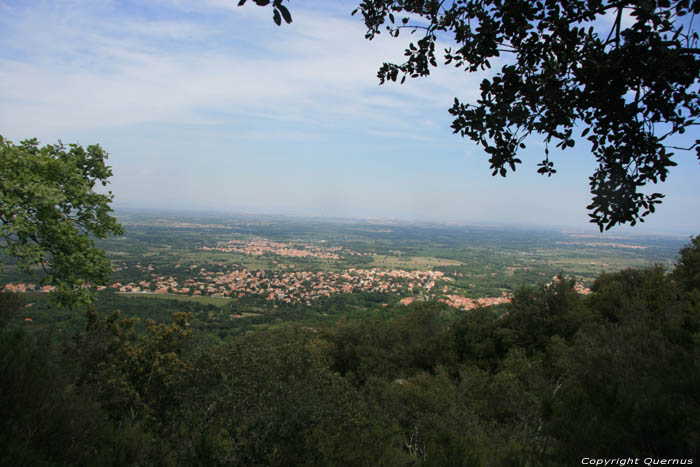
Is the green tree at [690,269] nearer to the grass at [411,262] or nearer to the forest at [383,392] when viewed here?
the forest at [383,392]

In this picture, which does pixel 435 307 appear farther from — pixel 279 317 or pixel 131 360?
pixel 279 317

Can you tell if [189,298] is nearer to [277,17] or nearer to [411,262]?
[277,17]

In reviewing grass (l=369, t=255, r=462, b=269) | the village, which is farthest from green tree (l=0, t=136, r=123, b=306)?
grass (l=369, t=255, r=462, b=269)

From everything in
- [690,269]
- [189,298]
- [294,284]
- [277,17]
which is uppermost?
[277,17]

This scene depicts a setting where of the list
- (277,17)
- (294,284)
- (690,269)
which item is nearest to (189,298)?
(294,284)

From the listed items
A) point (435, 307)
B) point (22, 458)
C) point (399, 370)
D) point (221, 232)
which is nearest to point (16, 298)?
point (22, 458)

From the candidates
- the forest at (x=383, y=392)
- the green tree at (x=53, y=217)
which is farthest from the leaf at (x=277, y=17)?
the green tree at (x=53, y=217)

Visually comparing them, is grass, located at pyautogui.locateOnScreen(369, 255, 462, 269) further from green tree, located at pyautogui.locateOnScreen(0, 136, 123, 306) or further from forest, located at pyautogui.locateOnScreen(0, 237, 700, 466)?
green tree, located at pyautogui.locateOnScreen(0, 136, 123, 306)
